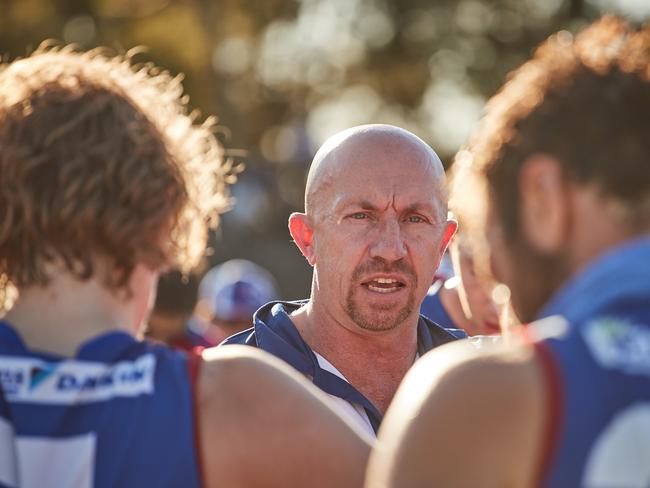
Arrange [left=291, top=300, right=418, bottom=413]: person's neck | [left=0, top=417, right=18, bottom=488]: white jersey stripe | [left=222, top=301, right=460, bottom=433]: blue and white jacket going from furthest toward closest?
[left=291, top=300, right=418, bottom=413]: person's neck
[left=222, top=301, right=460, bottom=433]: blue and white jacket
[left=0, top=417, right=18, bottom=488]: white jersey stripe

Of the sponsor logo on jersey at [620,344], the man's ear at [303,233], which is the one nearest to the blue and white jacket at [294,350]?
the man's ear at [303,233]

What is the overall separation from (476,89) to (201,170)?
80.7ft

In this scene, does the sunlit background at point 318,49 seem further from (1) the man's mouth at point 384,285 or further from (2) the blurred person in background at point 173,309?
(1) the man's mouth at point 384,285

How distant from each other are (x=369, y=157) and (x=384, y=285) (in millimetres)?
508

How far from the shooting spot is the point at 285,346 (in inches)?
161

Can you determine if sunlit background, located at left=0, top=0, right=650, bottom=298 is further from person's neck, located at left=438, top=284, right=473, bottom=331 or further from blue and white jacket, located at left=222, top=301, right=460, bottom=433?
blue and white jacket, located at left=222, top=301, right=460, bottom=433

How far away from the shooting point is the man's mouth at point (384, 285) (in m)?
4.33

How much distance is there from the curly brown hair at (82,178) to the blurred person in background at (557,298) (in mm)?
660

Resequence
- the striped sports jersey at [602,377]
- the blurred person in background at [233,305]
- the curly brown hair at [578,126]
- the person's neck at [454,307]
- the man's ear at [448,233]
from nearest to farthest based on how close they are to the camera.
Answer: the striped sports jersey at [602,377], the curly brown hair at [578,126], the man's ear at [448,233], the person's neck at [454,307], the blurred person in background at [233,305]

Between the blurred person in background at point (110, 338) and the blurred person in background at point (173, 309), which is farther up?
the blurred person in background at point (110, 338)

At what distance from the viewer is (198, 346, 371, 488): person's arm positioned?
2.22m

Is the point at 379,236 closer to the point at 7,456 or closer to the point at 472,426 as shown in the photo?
the point at 7,456

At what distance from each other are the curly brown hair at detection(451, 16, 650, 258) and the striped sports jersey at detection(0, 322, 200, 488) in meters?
0.73

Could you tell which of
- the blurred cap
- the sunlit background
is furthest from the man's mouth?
the sunlit background
